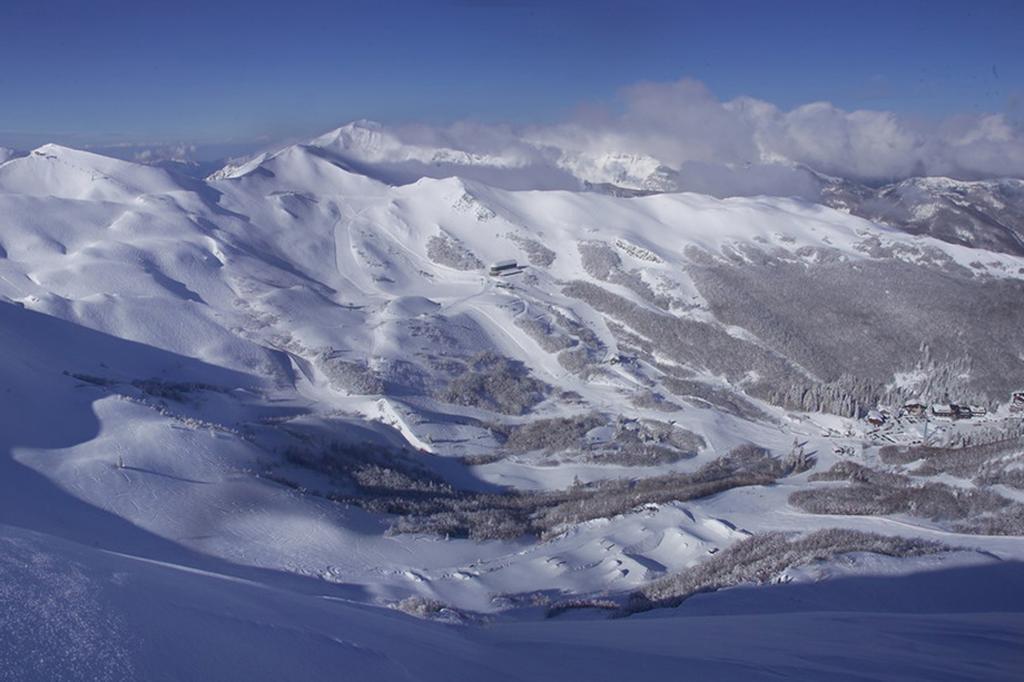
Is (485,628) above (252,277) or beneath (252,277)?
beneath

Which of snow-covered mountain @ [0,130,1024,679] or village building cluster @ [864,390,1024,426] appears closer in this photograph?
snow-covered mountain @ [0,130,1024,679]

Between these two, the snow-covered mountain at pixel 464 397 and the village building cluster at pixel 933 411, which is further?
the village building cluster at pixel 933 411

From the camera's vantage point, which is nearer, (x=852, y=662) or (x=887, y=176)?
(x=852, y=662)

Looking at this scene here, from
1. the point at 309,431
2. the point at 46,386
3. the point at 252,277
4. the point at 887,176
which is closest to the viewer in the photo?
the point at 46,386

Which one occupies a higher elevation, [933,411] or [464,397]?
[933,411]

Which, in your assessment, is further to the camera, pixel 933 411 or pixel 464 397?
pixel 933 411

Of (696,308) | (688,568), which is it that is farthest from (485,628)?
(696,308)

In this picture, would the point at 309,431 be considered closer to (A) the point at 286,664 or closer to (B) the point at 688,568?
(B) the point at 688,568

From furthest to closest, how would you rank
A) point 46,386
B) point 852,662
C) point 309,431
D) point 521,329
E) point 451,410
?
point 521,329, point 451,410, point 309,431, point 46,386, point 852,662
